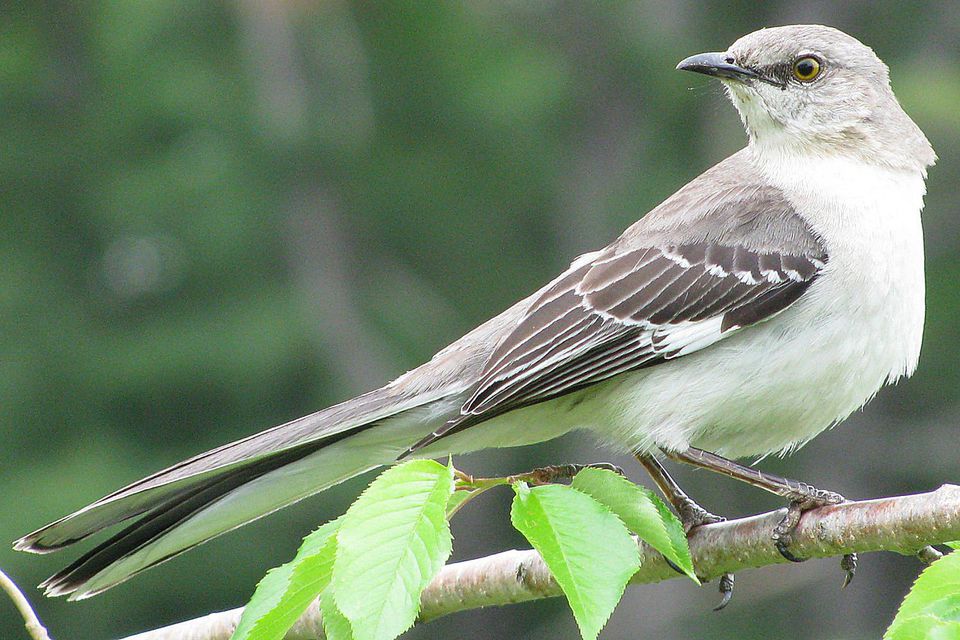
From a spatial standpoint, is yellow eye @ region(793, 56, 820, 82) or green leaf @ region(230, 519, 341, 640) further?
yellow eye @ region(793, 56, 820, 82)

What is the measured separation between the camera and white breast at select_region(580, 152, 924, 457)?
366 cm

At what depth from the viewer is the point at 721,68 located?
13.8ft

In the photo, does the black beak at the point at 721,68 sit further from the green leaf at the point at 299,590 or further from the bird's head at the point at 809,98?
the green leaf at the point at 299,590

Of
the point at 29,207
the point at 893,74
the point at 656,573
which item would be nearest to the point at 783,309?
the point at 656,573

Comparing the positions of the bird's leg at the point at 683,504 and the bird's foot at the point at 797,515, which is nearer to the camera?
the bird's foot at the point at 797,515

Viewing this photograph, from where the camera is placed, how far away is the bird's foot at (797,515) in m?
3.00

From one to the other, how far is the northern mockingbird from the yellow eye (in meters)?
0.08

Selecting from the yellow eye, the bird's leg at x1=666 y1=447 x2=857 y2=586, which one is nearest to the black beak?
the yellow eye

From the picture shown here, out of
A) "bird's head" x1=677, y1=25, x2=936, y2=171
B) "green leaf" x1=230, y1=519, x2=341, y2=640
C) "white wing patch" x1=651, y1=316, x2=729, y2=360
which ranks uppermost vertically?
"bird's head" x1=677, y1=25, x2=936, y2=171

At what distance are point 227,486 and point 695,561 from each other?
1.24 metres

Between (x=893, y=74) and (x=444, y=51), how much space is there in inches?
201

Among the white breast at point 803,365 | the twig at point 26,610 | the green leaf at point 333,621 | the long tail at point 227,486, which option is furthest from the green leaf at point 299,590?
the white breast at point 803,365

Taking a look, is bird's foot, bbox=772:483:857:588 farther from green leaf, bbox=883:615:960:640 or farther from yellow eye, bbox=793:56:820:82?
yellow eye, bbox=793:56:820:82

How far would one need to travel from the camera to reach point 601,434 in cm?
390
